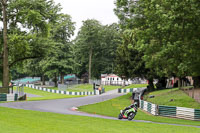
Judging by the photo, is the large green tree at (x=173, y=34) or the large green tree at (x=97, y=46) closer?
the large green tree at (x=173, y=34)

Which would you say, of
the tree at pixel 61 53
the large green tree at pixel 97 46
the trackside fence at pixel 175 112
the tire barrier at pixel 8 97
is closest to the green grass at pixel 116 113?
the trackside fence at pixel 175 112

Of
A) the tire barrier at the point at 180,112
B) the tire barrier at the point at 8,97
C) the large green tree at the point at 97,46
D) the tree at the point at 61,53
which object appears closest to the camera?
the tire barrier at the point at 180,112

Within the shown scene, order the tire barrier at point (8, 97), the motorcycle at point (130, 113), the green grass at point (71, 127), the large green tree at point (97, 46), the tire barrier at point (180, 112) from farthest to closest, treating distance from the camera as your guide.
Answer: the large green tree at point (97, 46) → the tire barrier at point (8, 97) → the tire barrier at point (180, 112) → the motorcycle at point (130, 113) → the green grass at point (71, 127)

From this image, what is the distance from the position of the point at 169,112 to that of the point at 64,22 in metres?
50.0

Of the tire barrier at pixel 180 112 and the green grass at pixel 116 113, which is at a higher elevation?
the tire barrier at pixel 180 112

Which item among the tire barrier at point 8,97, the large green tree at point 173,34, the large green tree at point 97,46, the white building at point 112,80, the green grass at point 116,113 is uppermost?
the large green tree at point 97,46

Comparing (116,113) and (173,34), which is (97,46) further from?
(173,34)

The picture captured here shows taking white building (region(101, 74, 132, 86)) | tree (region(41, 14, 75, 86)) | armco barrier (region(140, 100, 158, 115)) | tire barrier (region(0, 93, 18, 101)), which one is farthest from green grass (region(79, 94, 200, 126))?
white building (region(101, 74, 132, 86))

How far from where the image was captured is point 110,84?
73938mm

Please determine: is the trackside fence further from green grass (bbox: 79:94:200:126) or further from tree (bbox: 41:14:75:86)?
tree (bbox: 41:14:75:86)

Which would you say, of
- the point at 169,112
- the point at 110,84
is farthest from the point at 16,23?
the point at 110,84

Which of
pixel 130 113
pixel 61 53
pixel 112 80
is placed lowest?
pixel 130 113

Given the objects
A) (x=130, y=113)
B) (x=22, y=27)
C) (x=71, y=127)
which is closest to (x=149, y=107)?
(x=130, y=113)

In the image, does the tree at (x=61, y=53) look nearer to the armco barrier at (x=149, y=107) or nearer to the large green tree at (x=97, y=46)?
the large green tree at (x=97, y=46)
